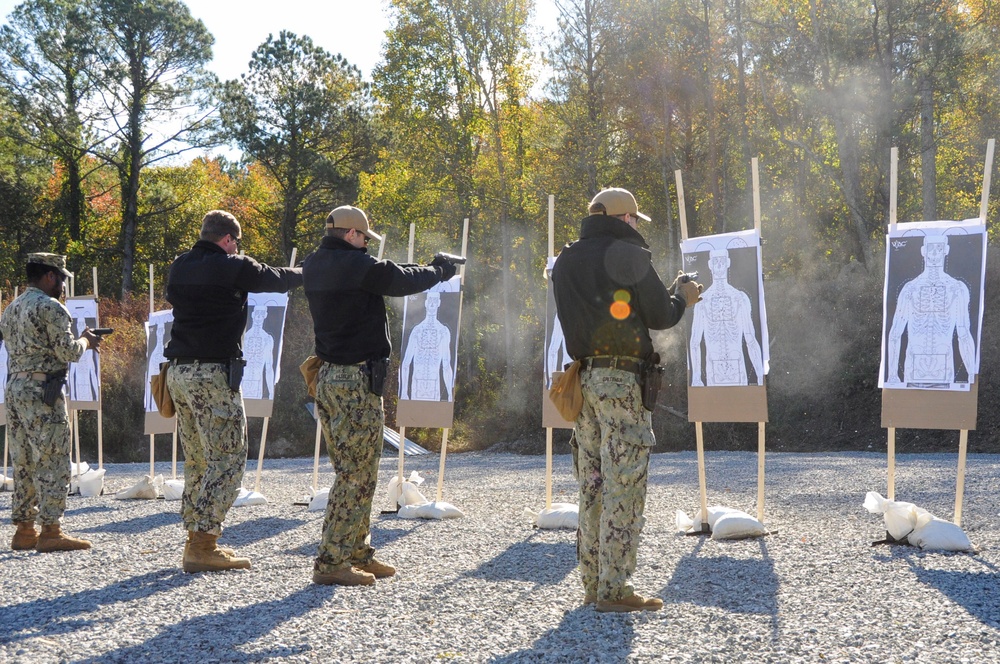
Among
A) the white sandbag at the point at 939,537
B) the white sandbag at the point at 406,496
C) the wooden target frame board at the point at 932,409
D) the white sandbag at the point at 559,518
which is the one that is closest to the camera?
the white sandbag at the point at 939,537

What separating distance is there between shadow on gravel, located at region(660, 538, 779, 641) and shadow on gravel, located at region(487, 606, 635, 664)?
0.61 meters

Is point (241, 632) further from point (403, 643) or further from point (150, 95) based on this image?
point (150, 95)

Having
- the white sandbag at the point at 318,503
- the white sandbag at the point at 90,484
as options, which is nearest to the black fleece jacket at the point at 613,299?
the white sandbag at the point at 318,503

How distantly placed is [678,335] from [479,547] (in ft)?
44.8

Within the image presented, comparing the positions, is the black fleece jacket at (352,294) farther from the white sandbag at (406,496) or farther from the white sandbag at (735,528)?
the white sandbag at (406,496)

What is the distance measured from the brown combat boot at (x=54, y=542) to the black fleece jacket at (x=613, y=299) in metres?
4.28

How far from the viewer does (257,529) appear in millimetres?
7629

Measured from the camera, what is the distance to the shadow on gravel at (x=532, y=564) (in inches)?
216

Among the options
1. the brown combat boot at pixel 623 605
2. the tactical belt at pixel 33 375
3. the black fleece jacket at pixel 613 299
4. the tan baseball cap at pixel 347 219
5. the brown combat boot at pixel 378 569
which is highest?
the tan baseball cap at pixel 347 219

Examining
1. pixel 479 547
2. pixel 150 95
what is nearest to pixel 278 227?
pixel 150 95

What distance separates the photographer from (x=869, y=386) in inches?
706

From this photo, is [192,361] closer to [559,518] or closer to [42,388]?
[42,388]

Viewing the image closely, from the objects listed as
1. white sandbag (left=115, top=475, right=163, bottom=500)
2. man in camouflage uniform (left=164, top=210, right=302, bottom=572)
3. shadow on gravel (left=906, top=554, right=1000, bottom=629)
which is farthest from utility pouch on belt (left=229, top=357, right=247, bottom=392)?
white sandbag (left=115, top=475, right=163, bottom=500)

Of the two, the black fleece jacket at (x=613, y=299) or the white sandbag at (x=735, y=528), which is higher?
the black fleece jacket at (x=613, y=299)
